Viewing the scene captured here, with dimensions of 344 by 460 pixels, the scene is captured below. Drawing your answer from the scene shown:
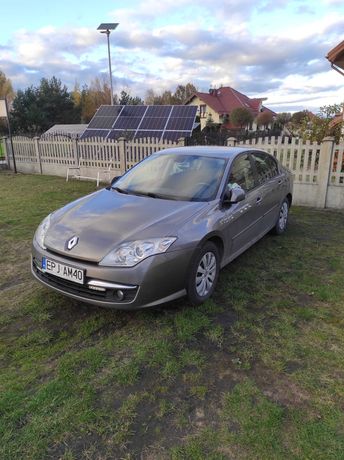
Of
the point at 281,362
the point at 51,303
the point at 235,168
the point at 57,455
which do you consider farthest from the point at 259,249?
the point at 57,455

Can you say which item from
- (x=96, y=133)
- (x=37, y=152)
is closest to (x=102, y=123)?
(x=96, y=133)

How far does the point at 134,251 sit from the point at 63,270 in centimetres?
67

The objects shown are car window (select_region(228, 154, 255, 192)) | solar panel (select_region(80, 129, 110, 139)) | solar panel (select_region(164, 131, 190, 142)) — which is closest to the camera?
car window (select_region(228, 154, 255, 192))

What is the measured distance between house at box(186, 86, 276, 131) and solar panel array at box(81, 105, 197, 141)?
30.1 m

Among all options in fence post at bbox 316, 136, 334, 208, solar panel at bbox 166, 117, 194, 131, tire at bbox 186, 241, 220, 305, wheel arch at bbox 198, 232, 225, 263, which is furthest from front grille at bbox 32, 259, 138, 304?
solar panel at bbox 166, 117, 194, 131

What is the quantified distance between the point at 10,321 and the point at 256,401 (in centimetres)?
230

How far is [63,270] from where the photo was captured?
3055 mm

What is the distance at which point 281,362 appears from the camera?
2.70 metres

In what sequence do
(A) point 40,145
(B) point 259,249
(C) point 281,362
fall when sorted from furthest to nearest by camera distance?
(A) point 40,145 → (B) point 259,249 → (C) point 281,362

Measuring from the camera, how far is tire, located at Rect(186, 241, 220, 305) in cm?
322

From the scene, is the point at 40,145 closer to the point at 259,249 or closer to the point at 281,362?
the point at 259,249

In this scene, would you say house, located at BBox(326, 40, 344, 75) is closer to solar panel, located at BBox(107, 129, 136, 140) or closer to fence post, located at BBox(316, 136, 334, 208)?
fence post, located at BBox(316, 136, 334, 208)

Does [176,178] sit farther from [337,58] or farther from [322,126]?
[337,58]

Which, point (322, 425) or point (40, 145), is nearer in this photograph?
point (322, 425)
